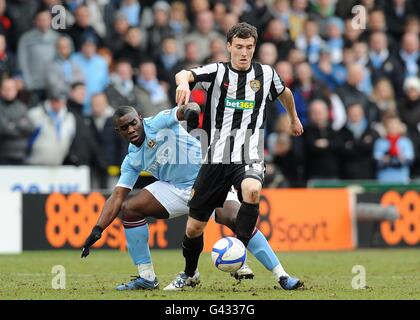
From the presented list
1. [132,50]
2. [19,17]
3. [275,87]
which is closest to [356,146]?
[132,50]

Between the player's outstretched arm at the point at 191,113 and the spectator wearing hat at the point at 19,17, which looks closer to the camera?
the player's outstretched arm at the point at 191,113

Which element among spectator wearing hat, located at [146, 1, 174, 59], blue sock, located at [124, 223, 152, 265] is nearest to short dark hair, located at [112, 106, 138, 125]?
blue sock, located at [124, 223, 152, 265]

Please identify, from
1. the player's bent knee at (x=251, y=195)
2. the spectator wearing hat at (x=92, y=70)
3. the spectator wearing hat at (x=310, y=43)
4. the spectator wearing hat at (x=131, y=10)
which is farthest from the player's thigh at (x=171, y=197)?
the spectator wearing hat at (x=310, y=43)

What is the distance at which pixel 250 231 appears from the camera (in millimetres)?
9516

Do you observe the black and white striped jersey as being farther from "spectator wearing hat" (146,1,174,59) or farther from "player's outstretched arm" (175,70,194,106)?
"spectator wearing hat" (146,1,174,59)

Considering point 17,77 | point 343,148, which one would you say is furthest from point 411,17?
point 17,77

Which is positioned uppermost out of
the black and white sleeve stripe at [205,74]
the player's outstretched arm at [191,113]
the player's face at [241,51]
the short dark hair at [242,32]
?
the short dark hair at [242,32]

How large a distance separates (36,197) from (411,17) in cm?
922

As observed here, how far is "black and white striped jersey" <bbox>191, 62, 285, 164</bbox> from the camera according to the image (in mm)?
9586

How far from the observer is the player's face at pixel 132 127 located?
9.94 meters

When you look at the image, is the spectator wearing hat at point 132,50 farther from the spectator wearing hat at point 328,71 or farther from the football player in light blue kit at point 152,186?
the football player in light blue kit at point 152,186

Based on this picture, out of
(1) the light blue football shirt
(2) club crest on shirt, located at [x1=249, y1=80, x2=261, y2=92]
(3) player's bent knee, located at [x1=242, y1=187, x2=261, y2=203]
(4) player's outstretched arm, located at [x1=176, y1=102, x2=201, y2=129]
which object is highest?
(2) club crest on shirt, located at [x1=249, y1=80, x2=261, y2=92]

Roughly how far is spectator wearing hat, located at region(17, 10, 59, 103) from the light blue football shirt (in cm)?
754

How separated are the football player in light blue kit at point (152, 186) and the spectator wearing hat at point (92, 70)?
761 cm
